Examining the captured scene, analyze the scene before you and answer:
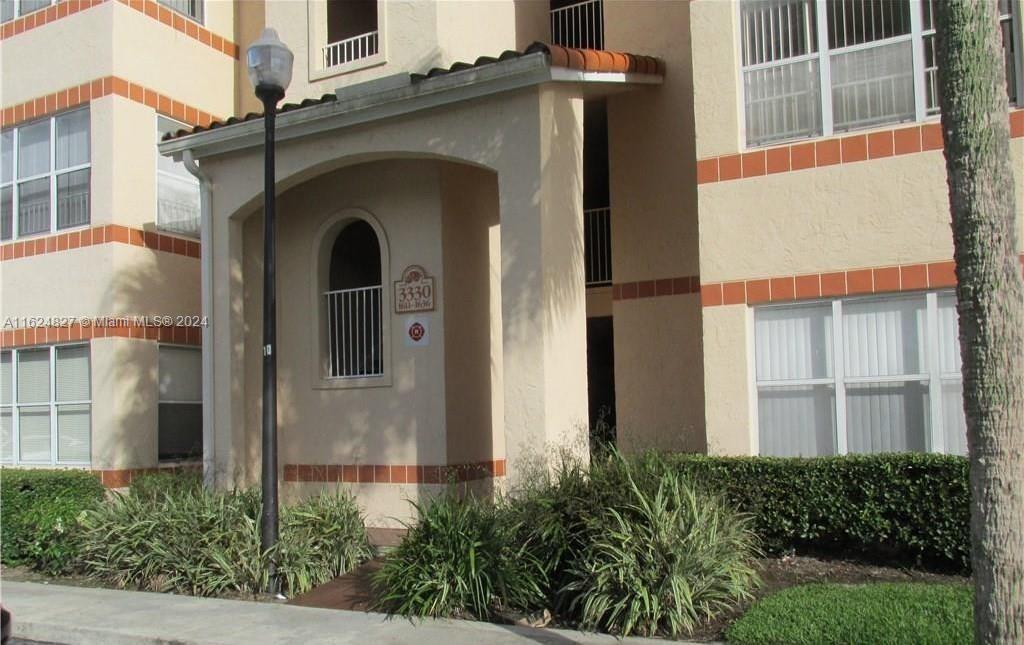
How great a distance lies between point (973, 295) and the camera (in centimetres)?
518

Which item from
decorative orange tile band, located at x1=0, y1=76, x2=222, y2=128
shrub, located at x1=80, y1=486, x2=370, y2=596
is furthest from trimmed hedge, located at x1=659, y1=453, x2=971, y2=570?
decorative orange tile band, located at x1=0, y1=76, x2=222, y2=128

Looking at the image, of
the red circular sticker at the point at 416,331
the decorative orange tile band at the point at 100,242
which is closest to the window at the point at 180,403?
the decorative orange tile band at the point at 100,242

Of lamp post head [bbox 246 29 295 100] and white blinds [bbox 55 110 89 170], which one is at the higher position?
white blinds [bbox 55 110 89 170]

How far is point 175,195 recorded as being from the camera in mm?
14969

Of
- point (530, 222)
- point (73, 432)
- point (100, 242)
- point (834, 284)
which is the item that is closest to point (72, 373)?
point (73, 432)

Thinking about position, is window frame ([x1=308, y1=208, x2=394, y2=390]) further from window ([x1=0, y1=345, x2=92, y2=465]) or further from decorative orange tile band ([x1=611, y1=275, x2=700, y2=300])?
window ([x1=0, y1=345, x2=92, y2=465])

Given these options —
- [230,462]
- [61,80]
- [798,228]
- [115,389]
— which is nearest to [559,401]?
[798,228]

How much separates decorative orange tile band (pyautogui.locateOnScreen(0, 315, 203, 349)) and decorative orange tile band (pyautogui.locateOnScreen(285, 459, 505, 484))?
293cm

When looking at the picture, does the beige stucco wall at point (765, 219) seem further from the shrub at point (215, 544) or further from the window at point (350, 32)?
the window at point (350, 32)

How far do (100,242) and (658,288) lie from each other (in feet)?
26.1

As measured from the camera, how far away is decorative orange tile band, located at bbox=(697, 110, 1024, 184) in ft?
29.6

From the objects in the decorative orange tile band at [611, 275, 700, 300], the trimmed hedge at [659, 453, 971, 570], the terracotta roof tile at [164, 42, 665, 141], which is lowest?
the trimmed hedge at [659, 453, 971, 570]

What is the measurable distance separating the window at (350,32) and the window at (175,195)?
2.75 m

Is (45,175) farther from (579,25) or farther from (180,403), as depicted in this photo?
(579,25)
